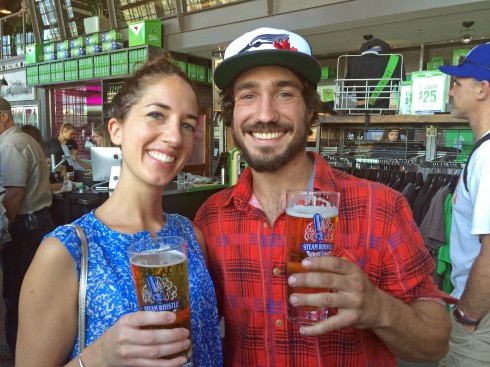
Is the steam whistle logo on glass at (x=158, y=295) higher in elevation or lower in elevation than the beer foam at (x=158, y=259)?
lower

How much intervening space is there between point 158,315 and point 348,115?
9.74ft

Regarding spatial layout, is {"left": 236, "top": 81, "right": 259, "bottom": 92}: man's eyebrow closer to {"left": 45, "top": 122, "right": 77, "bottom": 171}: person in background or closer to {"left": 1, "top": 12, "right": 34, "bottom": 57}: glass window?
{"left": 45, "top": 122, "right": 77, "bottom": 171}: person in background

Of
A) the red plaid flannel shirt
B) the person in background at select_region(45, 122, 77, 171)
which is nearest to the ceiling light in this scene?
the red plaid flannel shirt

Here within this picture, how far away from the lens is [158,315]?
73 centimetres

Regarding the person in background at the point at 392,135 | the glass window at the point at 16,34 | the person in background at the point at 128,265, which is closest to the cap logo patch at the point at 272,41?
the person in background at the point at 128,265

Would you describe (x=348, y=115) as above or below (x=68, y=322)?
above

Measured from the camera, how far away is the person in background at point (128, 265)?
0.77 metres

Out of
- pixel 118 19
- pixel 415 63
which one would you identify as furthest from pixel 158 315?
pixel 118 19

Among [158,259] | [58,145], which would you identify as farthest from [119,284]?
[58,145]

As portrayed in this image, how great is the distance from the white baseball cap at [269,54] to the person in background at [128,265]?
7.2 inches

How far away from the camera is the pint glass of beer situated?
2.53 feet

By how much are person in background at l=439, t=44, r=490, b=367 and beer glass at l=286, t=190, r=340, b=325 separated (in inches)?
48.8

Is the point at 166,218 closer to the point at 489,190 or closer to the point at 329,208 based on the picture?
the point at 329,208

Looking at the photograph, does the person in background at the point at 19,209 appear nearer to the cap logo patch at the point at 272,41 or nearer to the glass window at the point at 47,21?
the cap logo patch at the point at 272,41
